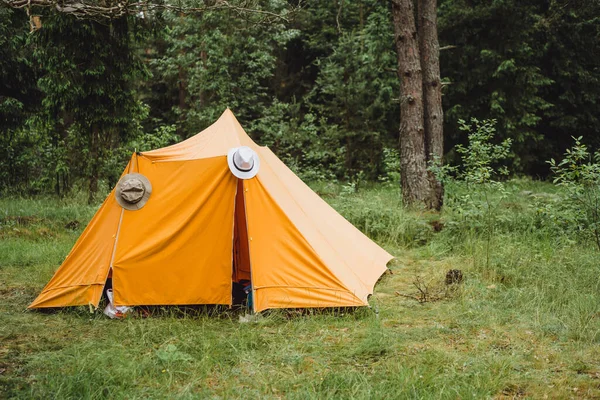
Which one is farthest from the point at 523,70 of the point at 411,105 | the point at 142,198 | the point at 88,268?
the point at 88,268

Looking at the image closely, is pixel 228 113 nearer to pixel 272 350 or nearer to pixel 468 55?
pixel 272 350

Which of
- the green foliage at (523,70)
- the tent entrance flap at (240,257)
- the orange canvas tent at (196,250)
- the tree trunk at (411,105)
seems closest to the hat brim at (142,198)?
the orange canvas tent at (196,250)

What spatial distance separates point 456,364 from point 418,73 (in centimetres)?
596

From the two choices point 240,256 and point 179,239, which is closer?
point 179,239

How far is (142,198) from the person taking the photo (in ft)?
17.0

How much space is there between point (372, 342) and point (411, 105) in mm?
5430

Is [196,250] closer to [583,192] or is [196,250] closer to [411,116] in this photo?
[583,192]

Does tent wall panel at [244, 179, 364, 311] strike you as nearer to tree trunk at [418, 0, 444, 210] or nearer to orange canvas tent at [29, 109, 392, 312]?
orange canvas tent at [29, 109, 392, 312]

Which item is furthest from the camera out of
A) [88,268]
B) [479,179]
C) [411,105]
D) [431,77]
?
[431,77]

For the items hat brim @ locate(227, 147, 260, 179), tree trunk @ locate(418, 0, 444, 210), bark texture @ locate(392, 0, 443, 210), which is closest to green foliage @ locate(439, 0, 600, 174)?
tree trunk @ locate(418, 0, 444, 210)

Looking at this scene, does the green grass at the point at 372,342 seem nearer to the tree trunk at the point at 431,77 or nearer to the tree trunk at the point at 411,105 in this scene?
the tree trunk at the point at 411,105

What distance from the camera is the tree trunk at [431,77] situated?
9172mm

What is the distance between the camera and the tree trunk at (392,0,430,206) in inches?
345

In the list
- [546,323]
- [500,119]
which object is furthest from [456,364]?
[500,119]
